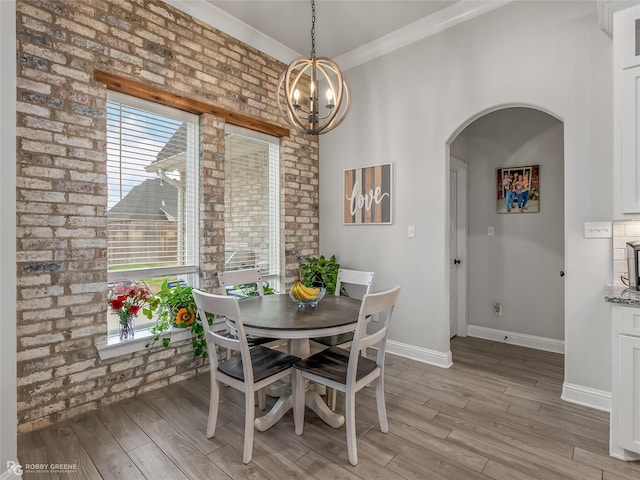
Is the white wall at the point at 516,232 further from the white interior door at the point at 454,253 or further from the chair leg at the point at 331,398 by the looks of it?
the chair leg at the point at 331,398

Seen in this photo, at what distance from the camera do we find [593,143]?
2.39 m

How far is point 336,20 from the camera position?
317 cm

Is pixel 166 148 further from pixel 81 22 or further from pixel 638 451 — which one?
pixel 638 451

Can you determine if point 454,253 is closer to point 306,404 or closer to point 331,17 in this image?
point 306,404

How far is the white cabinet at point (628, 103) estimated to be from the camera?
1.98m

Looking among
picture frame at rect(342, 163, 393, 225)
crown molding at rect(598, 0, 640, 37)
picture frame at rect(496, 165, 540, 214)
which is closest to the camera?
crown molding at rect(598, 0, 640, 37)

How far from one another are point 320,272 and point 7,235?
A: 2731mm

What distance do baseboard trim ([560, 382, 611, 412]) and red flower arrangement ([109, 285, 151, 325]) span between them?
3.33 m

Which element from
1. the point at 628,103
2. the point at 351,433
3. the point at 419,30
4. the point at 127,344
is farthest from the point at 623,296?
the point at 127,344

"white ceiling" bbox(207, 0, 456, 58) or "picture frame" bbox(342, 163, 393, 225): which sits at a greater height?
"white ceiling" bbox(207, 0, 456, 58)

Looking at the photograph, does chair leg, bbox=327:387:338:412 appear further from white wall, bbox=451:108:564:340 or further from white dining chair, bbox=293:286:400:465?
white wall, bbox=451:108:564:340

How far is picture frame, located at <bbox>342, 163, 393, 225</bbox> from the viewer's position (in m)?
3.51

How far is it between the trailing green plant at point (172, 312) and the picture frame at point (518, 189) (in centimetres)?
352

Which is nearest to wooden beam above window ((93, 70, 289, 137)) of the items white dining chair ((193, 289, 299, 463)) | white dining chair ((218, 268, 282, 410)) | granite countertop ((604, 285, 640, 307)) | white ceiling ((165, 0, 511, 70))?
white ceiling ((165, 0, 511, 70))
